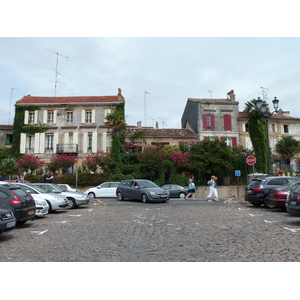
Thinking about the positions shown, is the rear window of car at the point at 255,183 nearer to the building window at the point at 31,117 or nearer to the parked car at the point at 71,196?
the parked car at the point at 71,196

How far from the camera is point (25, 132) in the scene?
39656 mm

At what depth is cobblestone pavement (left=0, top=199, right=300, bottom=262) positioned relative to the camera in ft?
19.5

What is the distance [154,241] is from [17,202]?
463 centimetres

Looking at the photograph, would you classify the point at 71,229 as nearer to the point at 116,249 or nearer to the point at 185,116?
the point at 116,249

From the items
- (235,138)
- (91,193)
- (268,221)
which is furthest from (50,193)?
(235,138)

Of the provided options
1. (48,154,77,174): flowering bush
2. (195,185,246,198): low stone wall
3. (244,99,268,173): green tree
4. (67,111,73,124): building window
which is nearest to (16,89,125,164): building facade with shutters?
(67,111,73,124): building window

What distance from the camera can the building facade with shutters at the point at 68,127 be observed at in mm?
39281

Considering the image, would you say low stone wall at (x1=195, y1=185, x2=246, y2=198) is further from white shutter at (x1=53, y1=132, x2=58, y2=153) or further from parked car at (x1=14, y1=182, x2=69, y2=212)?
parked car at (x1=14, y1=182, x2=69, y2=212)

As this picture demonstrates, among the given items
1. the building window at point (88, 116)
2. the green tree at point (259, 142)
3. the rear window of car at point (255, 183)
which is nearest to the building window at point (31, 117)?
the building window at point (88, 116)

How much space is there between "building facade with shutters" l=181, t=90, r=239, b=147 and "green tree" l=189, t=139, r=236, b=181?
32.9ft

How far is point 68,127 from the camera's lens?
130 ft

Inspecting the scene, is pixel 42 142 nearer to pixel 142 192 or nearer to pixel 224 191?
pixel 224 191

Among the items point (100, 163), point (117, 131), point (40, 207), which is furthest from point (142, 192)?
point (117, 131)

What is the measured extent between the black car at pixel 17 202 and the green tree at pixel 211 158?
74.5 feet
